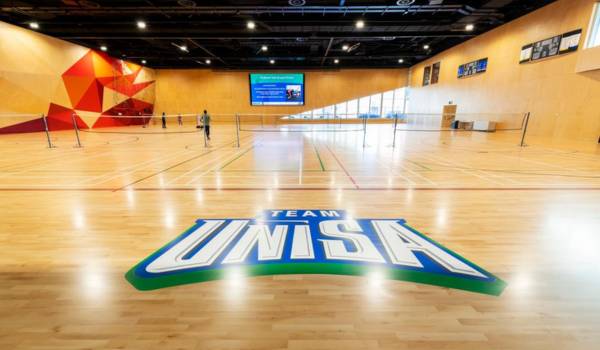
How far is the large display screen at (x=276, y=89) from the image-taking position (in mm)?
25578

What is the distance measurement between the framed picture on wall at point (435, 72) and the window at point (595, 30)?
35.5 ft

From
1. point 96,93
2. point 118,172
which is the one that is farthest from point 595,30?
point 96,93

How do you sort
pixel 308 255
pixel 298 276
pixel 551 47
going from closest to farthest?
pixel 298 276, pixel 308 255, pixel 551 47

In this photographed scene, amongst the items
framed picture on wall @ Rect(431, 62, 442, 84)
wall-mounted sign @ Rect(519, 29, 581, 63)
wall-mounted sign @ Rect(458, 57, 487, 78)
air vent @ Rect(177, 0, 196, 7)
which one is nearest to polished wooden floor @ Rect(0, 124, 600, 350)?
wall-mounted sign @ Rect(519, 29, 581, 63)

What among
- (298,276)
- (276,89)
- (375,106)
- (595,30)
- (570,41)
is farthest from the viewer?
(375,106)

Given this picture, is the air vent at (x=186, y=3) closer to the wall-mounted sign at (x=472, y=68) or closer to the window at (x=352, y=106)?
the wall-mounted sign at (x=472, y=68)

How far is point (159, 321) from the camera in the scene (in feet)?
5.28

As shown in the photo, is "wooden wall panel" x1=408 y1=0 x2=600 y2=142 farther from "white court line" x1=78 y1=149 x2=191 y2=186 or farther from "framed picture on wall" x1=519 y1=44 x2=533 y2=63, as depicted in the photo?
"white court line" x1=78 y1=149 x2=191 y2=186

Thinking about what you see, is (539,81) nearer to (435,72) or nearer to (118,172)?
(435,72)

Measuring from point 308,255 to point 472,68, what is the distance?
1918cm

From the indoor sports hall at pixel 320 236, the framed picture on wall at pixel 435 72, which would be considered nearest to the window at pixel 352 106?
the framed picture on wall at pixel 435 72

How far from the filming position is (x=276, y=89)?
2583 centimetres

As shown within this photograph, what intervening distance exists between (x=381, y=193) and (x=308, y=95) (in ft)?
77.3

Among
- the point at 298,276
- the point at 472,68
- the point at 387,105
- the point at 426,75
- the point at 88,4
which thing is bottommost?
the point at 298,276
